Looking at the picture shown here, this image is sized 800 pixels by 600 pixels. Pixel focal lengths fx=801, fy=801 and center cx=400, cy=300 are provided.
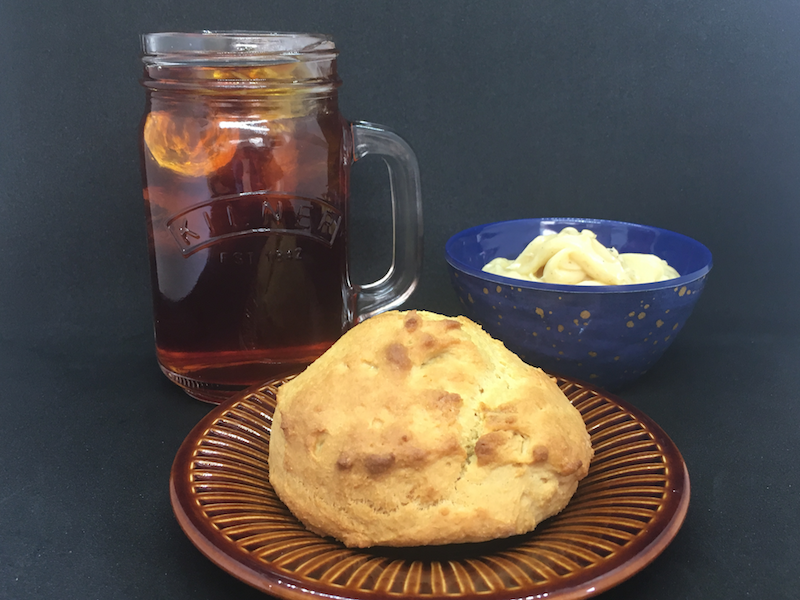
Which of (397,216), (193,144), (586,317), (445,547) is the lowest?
(445,547)

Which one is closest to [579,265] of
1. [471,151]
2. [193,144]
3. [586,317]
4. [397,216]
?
[586,317]

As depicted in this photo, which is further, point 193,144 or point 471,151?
point 471,151

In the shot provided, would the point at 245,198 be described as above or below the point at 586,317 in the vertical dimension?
above

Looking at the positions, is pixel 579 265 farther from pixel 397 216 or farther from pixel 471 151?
pixel 471 151

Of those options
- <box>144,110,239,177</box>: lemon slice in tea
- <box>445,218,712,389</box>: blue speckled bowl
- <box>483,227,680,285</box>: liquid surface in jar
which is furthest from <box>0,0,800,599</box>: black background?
<box>144,110,239,177</box>: lemon slice in tea

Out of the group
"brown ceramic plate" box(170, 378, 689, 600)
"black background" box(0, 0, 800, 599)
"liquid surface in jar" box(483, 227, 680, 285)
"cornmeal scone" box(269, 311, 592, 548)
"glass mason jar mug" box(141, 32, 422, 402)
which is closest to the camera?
"brown ceramic plate" box(170, 378, 689, 600)

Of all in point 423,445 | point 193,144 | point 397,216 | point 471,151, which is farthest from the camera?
point 471,151

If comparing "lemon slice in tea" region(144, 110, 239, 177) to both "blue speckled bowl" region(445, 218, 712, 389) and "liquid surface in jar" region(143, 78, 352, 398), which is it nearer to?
"liquid surface in jar" region(143, 78, 352, 398)

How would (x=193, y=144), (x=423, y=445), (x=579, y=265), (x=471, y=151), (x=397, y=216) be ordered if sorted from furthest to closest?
(x=471, y=151), (x=397, y=216), (x=579, y=265), (x=193, y=144), (x=423, y=445)
